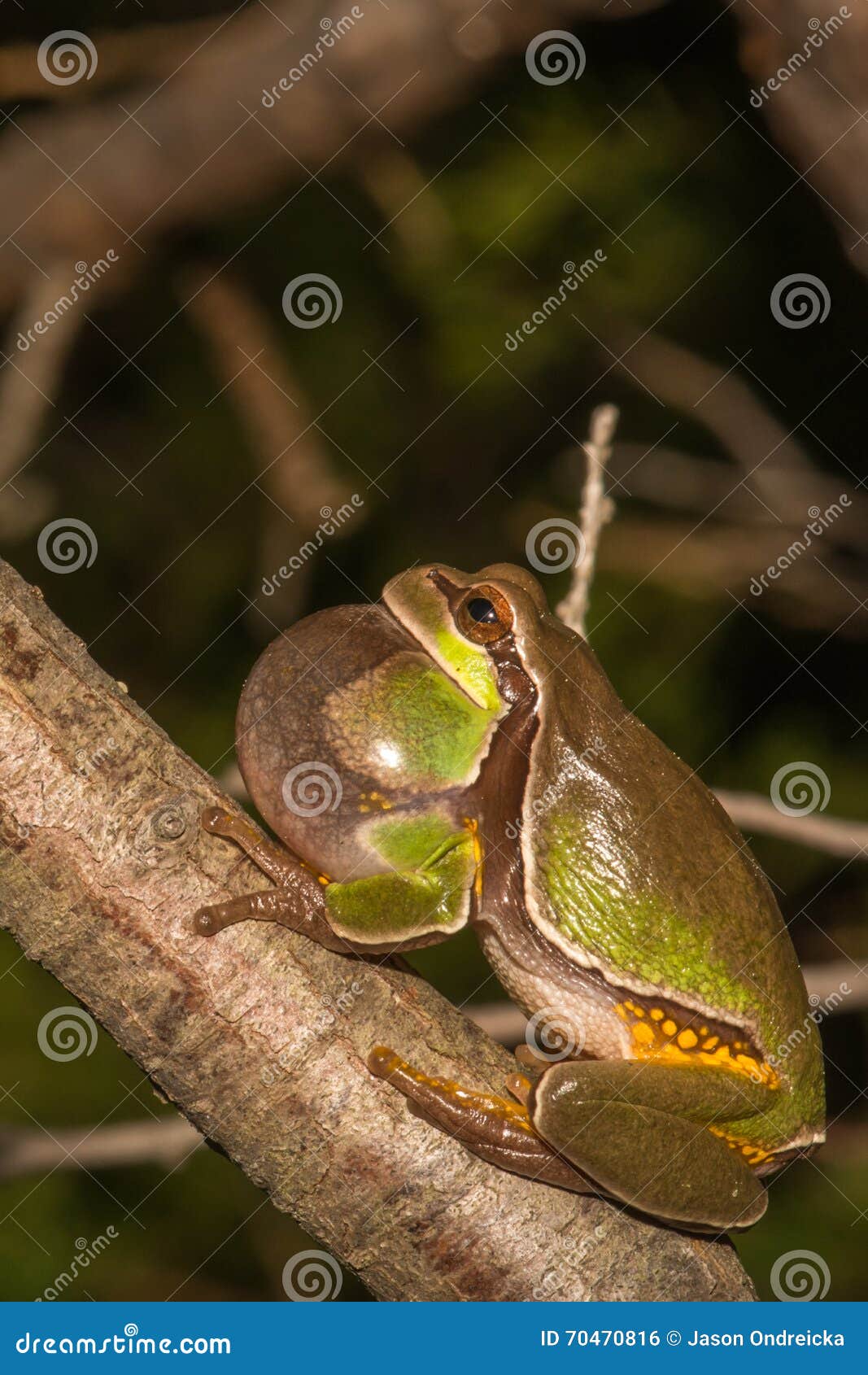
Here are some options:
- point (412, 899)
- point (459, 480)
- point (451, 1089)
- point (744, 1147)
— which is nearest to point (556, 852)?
point (412, 899)

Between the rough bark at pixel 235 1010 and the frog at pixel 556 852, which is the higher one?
the frog at pixel 556 852

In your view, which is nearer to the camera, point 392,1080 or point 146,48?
point 392,1080

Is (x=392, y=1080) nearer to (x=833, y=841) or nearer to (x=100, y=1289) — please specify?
(x=833, y=841)

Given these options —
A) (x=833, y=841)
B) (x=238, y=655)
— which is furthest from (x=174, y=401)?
(x=833, y=841)

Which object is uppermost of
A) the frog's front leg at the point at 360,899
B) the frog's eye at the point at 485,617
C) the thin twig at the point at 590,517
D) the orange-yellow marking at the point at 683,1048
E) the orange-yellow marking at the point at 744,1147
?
the thin twig at the point at 590,517

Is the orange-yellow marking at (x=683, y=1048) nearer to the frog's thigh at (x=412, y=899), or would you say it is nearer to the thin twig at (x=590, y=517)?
the frog's thigh at (x=412, y=899)

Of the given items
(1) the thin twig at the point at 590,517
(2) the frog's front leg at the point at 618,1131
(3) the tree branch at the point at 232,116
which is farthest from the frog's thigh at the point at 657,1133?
(3) the tree branch at the point at 232,116
